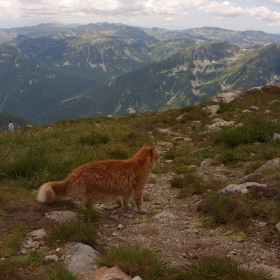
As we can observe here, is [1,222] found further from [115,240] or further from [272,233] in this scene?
[272,233]

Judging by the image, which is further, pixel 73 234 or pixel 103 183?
pixel 103 183

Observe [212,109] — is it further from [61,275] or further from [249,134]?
[61,275]

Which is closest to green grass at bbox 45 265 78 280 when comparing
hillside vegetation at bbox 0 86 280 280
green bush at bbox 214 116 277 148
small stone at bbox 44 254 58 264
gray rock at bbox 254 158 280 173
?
hillside vegetation at bbox 0 86 280 280

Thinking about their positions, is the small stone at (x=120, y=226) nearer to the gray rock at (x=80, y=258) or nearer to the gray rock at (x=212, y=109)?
the gray rock at (x=80, y=258)

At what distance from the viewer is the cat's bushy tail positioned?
23.3 ft

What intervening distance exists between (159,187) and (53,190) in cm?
405

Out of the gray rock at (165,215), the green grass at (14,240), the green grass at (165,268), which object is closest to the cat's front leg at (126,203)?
the gray rock at (165,215)

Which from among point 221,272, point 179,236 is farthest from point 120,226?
point 221,272

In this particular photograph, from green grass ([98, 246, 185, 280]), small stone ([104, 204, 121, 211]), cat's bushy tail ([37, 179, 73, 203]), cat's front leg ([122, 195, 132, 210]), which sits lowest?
small stone ([104, 204, 121, 211])

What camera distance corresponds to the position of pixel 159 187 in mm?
10164

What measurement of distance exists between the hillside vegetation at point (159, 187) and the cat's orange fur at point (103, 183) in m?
0.38

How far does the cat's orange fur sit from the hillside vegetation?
14.9 inches

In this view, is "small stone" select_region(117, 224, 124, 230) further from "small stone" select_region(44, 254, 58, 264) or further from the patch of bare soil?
"small stone" select_region(44, 254, 58, 264)

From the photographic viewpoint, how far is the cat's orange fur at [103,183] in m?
7.26
